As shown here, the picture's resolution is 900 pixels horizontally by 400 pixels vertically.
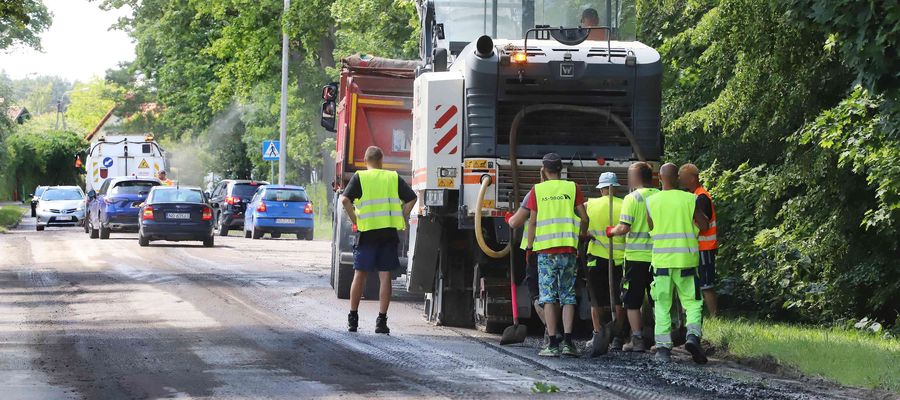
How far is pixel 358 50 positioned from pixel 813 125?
2540cm

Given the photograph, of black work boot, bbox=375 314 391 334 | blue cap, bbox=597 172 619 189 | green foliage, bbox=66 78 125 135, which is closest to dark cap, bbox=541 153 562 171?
blue cap, bbox=597 172 619 189

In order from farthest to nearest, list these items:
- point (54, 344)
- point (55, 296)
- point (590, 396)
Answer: point (55, 296) → point (54, 344) → point (590, 396)

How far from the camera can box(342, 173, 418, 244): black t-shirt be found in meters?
14.6

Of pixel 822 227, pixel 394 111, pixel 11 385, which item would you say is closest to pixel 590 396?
pixel 11 385

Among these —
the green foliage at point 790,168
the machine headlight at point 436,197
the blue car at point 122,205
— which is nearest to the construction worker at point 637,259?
the machine headlight at point 436,197

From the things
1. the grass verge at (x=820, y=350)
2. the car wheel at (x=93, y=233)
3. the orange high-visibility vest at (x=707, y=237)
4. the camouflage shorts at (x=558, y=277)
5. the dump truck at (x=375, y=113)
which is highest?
the dump truck at (x=375, y=113)

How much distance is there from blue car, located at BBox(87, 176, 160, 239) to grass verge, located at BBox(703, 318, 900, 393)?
24.5 m

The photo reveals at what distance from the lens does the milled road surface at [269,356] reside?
10016 mm

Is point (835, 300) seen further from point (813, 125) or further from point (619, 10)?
point (619, 10)

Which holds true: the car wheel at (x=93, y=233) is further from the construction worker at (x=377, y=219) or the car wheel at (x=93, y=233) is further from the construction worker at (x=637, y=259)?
the construction worker at (x=637, y=259)

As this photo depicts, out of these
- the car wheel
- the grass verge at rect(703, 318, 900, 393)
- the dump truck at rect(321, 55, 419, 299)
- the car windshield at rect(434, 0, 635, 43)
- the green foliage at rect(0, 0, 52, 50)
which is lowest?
the grass verge at rect(703, 318, 900, 393)

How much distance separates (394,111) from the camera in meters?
20.0

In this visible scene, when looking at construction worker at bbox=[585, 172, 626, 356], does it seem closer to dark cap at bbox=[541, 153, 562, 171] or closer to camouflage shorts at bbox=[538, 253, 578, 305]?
camouflage shorts at bbox=[538, 253, 578, 305]

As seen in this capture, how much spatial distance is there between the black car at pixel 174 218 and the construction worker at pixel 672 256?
70.5 ft
